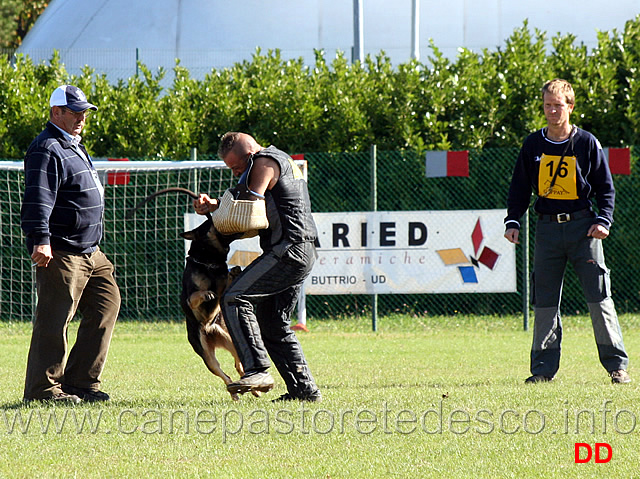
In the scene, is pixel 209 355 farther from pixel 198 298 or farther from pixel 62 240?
pixel 62 240

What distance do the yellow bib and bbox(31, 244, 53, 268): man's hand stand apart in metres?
3.42

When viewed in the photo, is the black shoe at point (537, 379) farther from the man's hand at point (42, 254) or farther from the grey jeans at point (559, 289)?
the man's hand at point (42, 254)

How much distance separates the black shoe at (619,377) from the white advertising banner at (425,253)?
4.68 metres

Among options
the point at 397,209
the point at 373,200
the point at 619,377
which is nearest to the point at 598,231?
the point at 619,377

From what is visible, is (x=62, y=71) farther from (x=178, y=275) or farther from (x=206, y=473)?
(x=206, y=473)

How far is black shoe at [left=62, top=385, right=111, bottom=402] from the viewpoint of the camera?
6.04m

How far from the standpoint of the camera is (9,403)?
5918 millimetres

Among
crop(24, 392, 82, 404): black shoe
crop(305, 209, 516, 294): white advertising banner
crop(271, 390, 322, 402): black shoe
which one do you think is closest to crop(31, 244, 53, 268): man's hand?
crop(24, 392, 82, 404): black shoe

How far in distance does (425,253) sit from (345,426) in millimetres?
6455

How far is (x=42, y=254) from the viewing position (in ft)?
18.3

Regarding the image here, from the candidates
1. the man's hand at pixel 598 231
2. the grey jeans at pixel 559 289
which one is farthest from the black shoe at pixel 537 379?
the man's hand at pixel 598 231

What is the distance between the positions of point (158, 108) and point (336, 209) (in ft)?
9.43

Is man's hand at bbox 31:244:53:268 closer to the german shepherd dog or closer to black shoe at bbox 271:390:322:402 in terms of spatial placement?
the german shepherd dog

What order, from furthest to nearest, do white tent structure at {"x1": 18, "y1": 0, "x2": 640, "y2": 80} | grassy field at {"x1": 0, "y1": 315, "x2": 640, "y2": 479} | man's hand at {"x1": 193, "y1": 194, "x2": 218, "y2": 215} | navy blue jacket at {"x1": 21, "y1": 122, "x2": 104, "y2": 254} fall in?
white tent structure at {"x1": 18, "y1": 0, "x2": 640, "y2": 80} < man's hand at {"x1": 193, "y1": 194, "x2": 218, "y2": 215} < navy blue jacket at {"x1": 21, "y1": 122, "x2": 104, "y2": 254} < grassy field at {"x1": 0, "y1": 315, "x2": 640, "y2": 479}
